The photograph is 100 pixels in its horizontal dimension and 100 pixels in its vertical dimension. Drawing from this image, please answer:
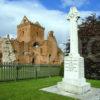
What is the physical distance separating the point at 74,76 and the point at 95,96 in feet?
5.59

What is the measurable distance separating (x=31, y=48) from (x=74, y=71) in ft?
150

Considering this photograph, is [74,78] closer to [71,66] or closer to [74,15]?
[71,66]

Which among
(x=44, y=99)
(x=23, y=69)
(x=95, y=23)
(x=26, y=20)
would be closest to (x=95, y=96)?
(x=44, y=99)

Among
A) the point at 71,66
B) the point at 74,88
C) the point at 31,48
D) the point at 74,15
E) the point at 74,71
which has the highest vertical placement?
the point at 31,48

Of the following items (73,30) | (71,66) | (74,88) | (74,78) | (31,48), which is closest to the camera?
(74,88)

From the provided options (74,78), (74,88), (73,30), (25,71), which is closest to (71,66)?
(74,78)

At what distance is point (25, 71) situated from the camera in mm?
19359

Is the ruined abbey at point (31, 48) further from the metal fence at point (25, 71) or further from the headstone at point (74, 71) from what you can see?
the headstone at point (74, 71)

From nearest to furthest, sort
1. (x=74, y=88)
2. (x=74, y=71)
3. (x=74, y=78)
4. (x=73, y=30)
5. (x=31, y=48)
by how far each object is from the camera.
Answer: (x=74, y=88), (x=74, y=78), (x=74, y=71), (x=73, y=30), (x=31, y=48)

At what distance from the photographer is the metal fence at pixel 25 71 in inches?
664

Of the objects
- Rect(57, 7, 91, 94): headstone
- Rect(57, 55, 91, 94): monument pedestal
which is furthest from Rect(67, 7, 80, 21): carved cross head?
Rect(57, 55, 91, 94): monument pedestal

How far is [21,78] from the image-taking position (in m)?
18.3

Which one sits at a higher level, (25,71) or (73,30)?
(73,30)

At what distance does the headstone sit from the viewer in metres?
11.6
